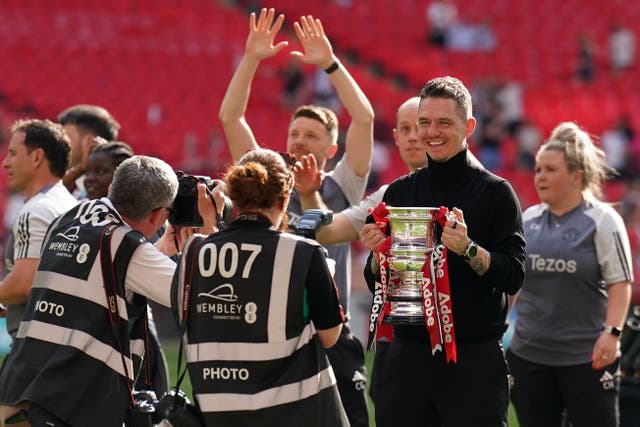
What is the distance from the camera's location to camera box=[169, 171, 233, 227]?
504 cm

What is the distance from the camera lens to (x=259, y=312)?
443 centimetres

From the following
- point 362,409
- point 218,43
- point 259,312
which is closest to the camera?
point 259,312

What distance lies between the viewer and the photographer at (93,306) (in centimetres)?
481

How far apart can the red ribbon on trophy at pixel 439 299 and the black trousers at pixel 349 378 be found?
1.81 m

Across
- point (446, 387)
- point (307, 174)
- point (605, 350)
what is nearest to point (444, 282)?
point (446, 387)

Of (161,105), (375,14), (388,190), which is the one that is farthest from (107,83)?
(388,190)

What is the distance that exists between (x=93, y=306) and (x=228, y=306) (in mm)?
748

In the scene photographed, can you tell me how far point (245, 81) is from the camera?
6.60 m

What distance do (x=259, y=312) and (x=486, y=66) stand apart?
19.1 m

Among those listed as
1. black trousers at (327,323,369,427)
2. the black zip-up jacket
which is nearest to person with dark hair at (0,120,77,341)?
black trousers at (327,323,369,427)

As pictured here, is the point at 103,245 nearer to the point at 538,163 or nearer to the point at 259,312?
the point at 259,312

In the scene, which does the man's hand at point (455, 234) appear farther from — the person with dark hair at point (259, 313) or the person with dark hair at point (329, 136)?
the person with dark hair at point (329, 136)

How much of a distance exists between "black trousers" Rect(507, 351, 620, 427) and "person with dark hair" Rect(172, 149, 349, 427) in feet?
7.68

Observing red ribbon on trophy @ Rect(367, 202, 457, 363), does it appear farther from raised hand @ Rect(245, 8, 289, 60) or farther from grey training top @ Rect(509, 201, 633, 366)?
raised hand @ Rect(245, 8, 289, 60)
